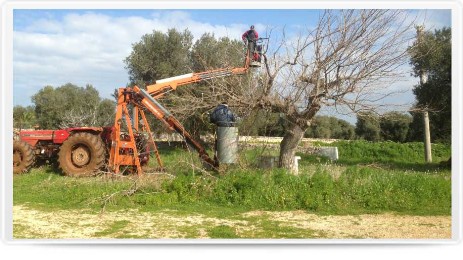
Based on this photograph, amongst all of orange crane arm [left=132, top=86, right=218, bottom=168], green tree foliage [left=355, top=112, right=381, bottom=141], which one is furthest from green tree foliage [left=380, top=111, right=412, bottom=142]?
orange crane arm [left=132, top=86, right=218, bottom=168]

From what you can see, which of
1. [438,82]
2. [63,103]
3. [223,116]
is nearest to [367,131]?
[438,82]

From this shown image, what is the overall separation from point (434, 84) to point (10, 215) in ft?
42.7

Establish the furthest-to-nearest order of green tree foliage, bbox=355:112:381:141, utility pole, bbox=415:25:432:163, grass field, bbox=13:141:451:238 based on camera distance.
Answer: green tree foliage, bbox=355:112:381:141 < utility pole, bbox=415:25:432:163 < grass field, bbox=13:141:451:238

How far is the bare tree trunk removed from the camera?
9906mm

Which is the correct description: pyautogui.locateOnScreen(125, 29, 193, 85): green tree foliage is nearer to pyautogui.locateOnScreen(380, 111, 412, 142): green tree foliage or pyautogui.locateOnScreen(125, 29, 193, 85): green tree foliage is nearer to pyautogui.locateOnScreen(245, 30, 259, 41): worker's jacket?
pyautogui.locateOnScreen(245, 30, 259, 41): worker's jacket

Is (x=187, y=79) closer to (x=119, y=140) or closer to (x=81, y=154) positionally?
(x=119, y=140)

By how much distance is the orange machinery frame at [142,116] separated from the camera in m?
10.5

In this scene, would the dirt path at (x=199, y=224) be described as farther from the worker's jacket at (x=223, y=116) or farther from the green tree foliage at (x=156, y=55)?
the green tree foliage at (x=156, y=55)

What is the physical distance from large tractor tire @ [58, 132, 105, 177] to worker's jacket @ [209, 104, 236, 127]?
3615 mm

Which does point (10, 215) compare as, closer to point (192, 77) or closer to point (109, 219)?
point (109, 219)

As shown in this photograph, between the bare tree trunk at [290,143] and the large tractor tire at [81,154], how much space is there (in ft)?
15.7

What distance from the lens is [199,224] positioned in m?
7.03

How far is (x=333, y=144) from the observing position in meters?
23.1

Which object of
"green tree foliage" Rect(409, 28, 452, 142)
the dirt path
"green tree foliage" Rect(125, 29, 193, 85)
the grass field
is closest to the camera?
the dirt path
